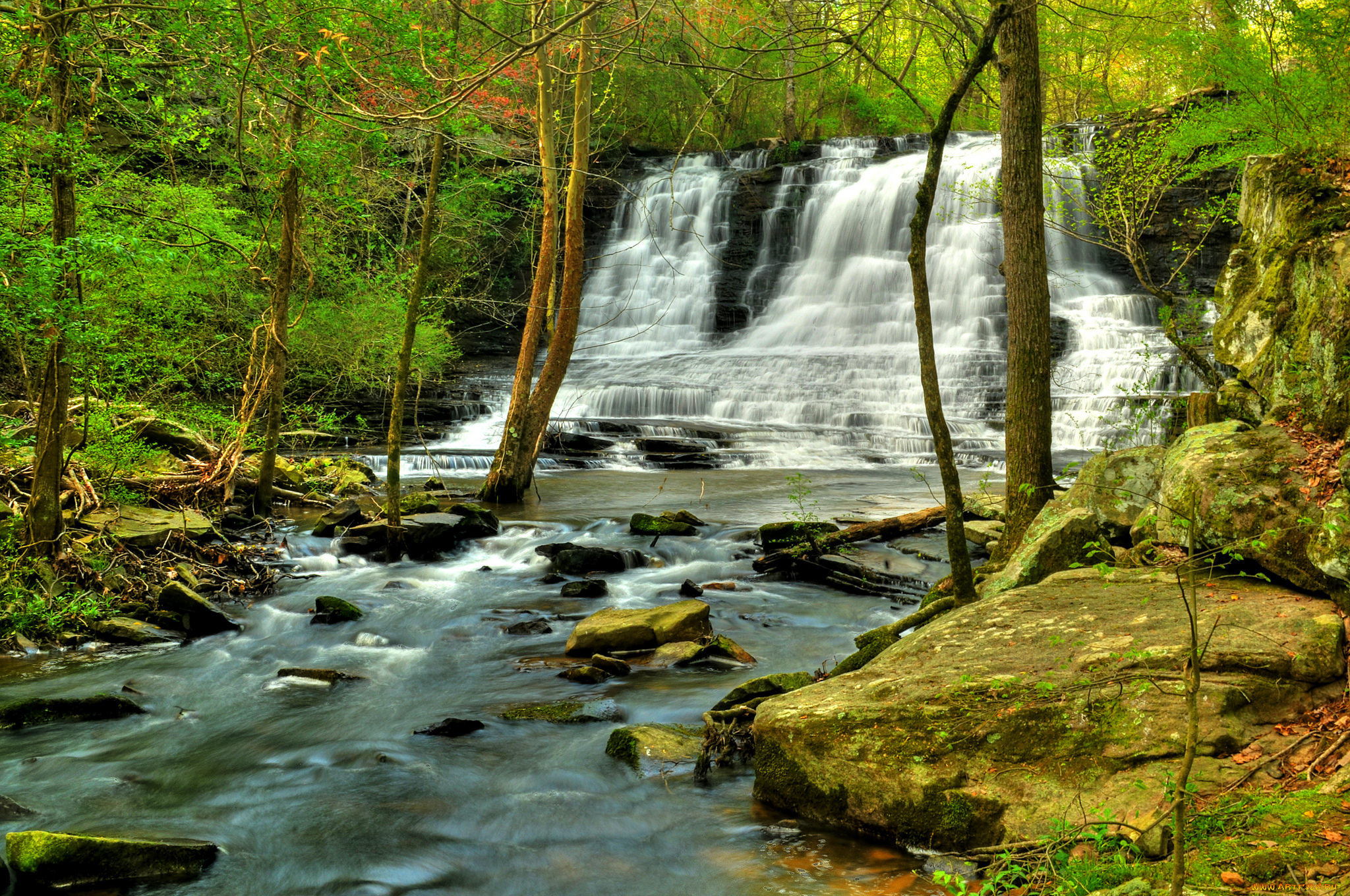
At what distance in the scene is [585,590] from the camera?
8570mm

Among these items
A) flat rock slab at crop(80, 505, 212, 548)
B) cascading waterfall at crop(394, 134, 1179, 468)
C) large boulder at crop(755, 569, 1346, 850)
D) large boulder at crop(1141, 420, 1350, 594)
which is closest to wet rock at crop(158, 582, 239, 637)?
flat rock slab at crop(80, 505, 212, 548)

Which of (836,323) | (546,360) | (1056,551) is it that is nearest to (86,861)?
(1056,551)

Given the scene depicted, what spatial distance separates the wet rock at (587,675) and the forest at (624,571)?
3 centimetres

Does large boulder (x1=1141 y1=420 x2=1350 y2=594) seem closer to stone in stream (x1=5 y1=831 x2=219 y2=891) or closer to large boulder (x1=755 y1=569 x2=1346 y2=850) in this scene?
large boulder (x1=755 y1=569 x2=1346 y2=850)

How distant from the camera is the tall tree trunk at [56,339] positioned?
6098mm

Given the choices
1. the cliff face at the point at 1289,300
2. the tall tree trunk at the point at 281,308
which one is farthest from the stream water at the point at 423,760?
the cliff face at the point at 1289,300

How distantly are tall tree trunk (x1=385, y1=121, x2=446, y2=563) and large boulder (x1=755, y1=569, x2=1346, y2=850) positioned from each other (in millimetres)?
6239

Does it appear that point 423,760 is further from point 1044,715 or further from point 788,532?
point 788,532

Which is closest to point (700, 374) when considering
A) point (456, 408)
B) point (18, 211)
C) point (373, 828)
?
point (456, 408)

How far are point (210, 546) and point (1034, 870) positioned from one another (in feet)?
26.9

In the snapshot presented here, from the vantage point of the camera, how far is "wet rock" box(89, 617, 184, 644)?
271 inches

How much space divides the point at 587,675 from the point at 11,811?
3.30 m

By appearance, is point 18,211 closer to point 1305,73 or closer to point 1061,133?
point 1305,73

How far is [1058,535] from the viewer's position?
217 inches
